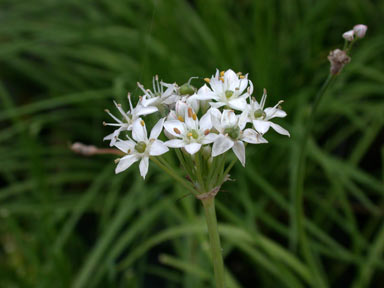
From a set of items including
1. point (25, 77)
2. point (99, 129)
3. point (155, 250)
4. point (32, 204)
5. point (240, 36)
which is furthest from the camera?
point (25, 77)

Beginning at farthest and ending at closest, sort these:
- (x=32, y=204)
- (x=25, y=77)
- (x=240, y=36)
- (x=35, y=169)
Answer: (x=25, y=77) < (x=240, y=36) < (x=32, y=204) < (x=35, y=169)

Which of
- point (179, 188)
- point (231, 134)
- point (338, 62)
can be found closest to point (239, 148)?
point (231, 134)

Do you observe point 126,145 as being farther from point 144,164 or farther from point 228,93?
point 228,93

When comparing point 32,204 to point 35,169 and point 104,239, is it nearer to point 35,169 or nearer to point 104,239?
point 35,169

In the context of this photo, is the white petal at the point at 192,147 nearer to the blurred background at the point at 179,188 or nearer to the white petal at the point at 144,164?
the white petal at the point at 144,164

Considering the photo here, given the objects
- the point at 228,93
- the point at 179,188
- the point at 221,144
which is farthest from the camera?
the point at 179,188

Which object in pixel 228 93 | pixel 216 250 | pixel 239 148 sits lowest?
pixel 216 250

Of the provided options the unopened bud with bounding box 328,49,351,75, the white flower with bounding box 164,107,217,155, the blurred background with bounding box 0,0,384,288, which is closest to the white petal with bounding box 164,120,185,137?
the white flower with bounding box 164,107,217,155

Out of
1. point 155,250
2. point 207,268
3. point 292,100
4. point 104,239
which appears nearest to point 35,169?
point 104,239
